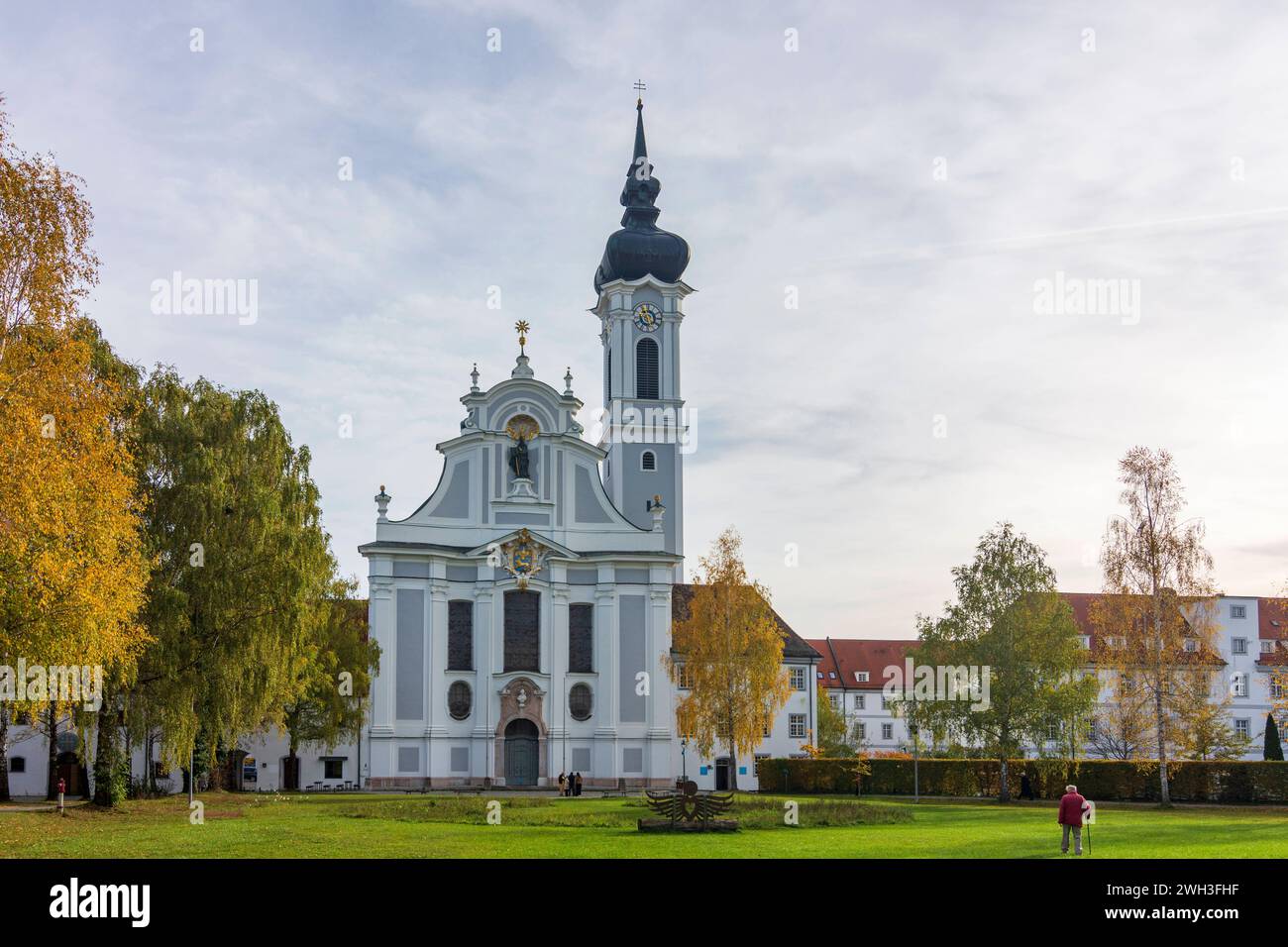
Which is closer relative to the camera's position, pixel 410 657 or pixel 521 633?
pixel 410 657

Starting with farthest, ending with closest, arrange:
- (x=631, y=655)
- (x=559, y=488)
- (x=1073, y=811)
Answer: (x=559, y=488) → (x=631, y=655) → (x=1073, y=811)

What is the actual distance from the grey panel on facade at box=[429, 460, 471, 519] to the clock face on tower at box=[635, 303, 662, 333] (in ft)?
49.1

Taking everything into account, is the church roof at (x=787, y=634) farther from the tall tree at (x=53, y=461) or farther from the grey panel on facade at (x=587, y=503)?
the tall tree at (x=53, y=461)

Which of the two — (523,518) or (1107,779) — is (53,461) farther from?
(1107,779)

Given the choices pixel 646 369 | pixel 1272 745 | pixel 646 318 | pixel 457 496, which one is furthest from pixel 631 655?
pixel 1272 745

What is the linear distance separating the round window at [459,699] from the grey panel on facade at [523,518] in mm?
7689

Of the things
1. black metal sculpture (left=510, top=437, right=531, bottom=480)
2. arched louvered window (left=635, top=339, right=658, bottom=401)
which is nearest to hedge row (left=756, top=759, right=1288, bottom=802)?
black metal sculpture (left=510, top=437, right=531, bottom=480)

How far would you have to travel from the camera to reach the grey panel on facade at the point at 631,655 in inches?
2393

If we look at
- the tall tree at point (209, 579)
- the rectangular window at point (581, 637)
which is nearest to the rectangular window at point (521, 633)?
the rectangular window at point (581, 637)

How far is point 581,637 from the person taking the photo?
61625 millimetres

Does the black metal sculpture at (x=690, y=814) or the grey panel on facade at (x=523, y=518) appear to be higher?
the grey panel on facade at (x=523, y=518)

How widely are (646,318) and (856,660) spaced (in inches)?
1429
